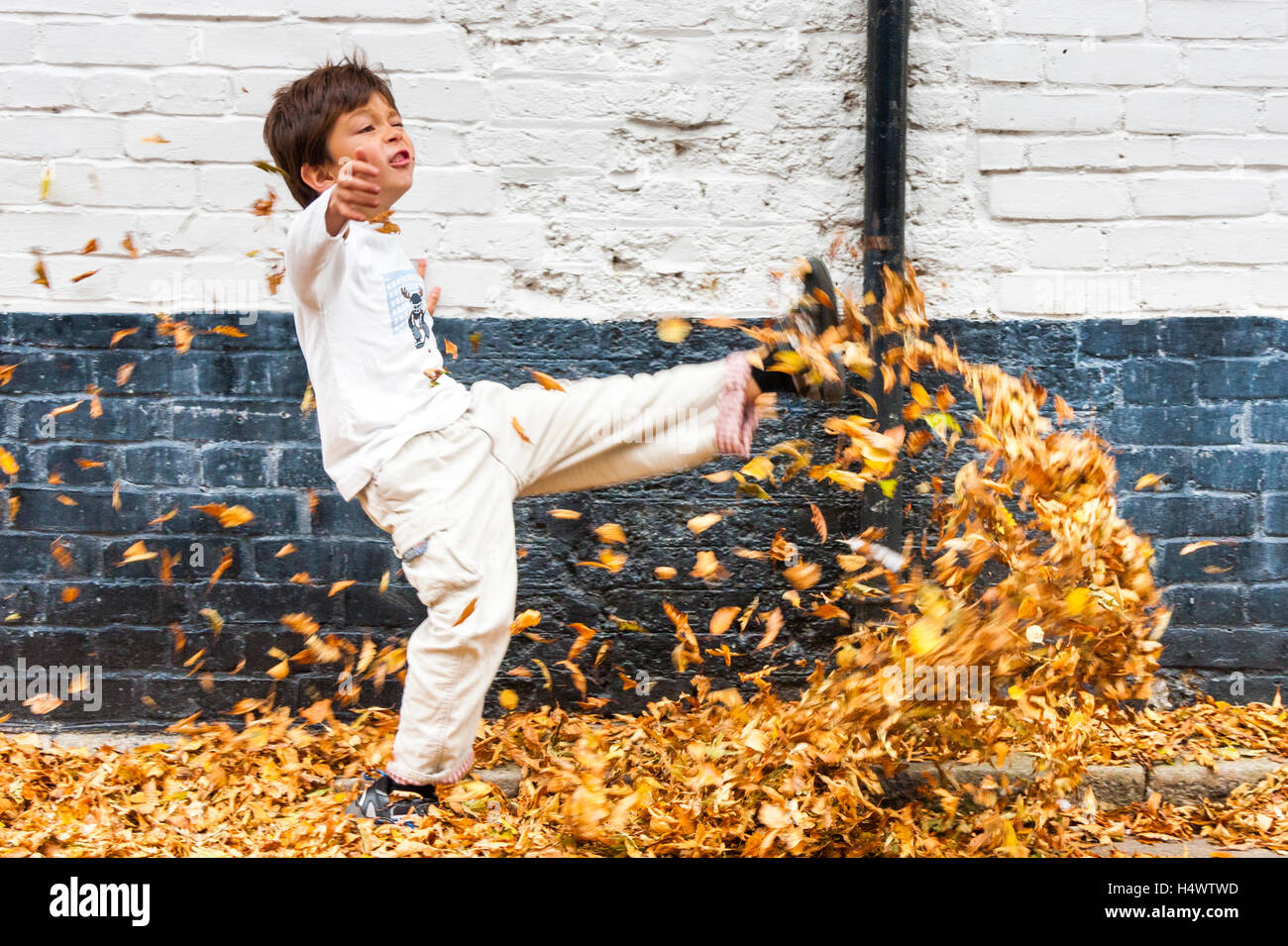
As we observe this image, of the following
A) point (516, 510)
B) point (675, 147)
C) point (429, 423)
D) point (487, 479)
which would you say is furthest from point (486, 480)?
point (675, 147)

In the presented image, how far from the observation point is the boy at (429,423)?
2.71 meters

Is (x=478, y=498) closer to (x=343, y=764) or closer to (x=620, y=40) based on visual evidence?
(x=343, y=764)

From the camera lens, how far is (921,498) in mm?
3496

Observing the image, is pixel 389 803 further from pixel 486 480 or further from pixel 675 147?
pixel 675 147

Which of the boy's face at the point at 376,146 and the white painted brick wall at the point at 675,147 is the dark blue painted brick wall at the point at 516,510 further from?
the boy's face at the point at 376,146

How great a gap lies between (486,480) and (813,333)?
3.06 ft

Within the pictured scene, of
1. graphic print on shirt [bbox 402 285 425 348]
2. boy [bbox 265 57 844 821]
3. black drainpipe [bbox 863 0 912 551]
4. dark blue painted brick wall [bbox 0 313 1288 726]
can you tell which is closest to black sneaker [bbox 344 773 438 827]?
boy [bbox 265 57 844 821]

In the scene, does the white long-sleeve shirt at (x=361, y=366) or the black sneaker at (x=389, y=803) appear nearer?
the white long-sleeve shirt at (x=361, y=366)

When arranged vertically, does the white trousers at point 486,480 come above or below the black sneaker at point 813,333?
below

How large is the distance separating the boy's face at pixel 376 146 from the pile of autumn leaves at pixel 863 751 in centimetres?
113

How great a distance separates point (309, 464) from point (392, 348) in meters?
0.86

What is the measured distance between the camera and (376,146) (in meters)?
2.78

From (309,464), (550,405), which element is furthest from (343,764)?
(550,405)

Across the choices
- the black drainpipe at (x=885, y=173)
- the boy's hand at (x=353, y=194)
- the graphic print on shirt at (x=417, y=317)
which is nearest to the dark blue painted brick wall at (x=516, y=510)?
the black drainpipe at (x=885, y=173)
